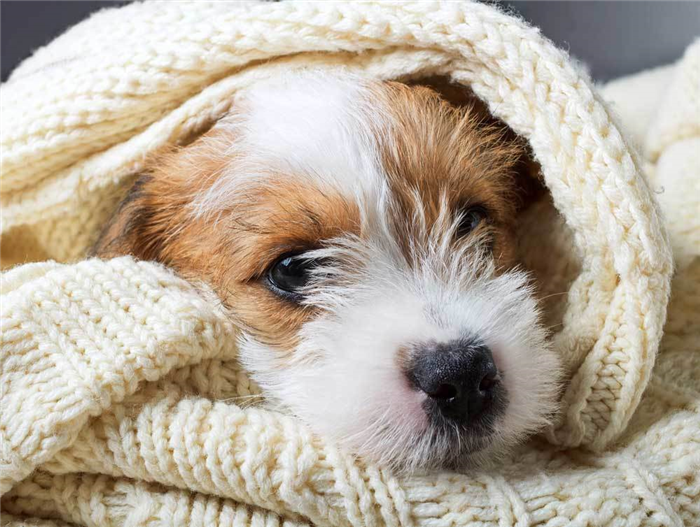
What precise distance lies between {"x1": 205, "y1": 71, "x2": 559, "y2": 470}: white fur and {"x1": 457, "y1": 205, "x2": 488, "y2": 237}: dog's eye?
0.05 meters

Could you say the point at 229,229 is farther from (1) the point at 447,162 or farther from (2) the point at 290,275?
(1) the point at 447,162

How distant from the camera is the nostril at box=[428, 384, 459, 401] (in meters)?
1.10

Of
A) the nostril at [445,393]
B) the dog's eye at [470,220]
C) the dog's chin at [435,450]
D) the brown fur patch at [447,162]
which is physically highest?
the brown fur patch at [447,162]

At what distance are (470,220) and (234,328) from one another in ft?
1.64

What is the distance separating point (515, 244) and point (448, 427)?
529 mm

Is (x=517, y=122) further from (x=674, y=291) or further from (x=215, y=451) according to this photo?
(x=215, y=451)

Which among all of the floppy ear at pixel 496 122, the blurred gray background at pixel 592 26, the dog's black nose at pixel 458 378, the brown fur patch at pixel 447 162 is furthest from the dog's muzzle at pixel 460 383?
the blurred gray background at pixel 592 26

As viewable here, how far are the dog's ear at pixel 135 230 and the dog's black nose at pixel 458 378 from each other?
696mm

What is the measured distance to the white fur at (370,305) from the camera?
112 cm

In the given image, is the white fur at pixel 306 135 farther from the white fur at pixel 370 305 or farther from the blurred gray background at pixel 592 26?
the blurred gray background at pixel 592 26

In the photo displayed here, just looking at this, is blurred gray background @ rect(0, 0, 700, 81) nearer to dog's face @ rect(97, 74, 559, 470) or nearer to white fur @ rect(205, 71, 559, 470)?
dog's face @ rect(97, 74, 559, 470)

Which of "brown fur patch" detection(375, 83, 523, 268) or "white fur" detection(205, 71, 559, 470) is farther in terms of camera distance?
"brown fur patch" detection(375, 83, 523, 268)

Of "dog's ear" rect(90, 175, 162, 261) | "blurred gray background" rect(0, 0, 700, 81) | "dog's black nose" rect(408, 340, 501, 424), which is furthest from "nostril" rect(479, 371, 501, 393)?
"blurred gray background" rect(0, 0, 700, 81)

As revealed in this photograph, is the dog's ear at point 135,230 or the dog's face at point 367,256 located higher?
the dog's face at point 367,256
